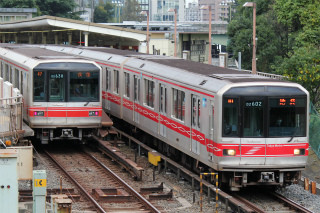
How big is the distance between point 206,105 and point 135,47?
36.1m

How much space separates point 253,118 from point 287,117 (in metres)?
0.72

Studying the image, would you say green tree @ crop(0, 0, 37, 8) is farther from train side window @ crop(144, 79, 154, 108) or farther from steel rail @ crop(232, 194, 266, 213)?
steel rail @ crop(232, 194, 266, 213)

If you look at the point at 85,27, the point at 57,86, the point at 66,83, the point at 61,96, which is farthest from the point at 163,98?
the point at 85,27

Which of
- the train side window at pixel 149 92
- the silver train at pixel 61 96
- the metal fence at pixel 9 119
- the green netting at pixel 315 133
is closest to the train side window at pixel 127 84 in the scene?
the train side window at pixel 149 92

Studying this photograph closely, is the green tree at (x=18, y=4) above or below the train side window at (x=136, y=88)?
above

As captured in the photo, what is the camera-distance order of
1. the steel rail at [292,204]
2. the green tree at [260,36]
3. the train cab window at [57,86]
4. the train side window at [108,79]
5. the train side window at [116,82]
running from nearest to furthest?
the steel rail at [292,204] < the train cab window at [57,86] < the train side window at [116,82] < the train side window at [108,79] < the green tree at [260,36]

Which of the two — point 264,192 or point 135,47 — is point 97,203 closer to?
point 264,192

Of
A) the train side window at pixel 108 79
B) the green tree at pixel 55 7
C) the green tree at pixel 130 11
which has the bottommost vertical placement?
the train side window at pixel 108 79

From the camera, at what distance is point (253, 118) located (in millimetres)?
14953

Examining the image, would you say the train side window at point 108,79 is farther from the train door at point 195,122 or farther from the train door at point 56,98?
the train door at point 195,122

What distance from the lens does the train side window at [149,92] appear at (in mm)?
20327

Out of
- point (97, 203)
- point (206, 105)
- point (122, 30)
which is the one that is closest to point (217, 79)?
point (206, 105)

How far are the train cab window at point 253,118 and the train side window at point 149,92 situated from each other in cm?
577

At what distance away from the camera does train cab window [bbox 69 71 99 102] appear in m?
20.3
